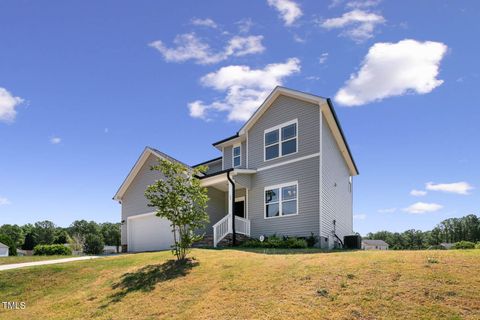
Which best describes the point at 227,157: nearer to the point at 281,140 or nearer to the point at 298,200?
the point at 281,140

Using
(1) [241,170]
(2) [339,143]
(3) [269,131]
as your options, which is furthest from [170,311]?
(2) [339,143]

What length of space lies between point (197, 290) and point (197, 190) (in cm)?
418

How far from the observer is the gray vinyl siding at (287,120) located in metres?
19.8

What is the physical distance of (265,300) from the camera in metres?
9.02

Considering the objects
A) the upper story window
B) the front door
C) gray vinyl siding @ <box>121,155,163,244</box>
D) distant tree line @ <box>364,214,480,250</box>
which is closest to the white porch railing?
the front door

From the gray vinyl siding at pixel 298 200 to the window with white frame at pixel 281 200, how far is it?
221 millimetres

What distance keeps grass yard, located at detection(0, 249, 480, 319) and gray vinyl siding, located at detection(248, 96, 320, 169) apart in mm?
7663

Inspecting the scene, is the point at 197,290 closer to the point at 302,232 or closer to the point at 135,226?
the point at 302,232

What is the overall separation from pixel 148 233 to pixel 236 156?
7.48 meters

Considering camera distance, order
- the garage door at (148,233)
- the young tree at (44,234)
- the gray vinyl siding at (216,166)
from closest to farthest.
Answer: the garage door at (148,233)
the gray vinyl siding at (216,166)
the young tree at (44,234)

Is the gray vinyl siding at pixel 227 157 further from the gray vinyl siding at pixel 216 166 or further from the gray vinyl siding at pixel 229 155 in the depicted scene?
the gray vinyl siding at pixel 216 166

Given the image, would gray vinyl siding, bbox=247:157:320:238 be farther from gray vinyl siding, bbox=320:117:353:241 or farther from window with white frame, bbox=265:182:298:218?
gray vinyl siding, bbox=320:117:353:241

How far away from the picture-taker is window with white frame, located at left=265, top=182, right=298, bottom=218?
1995cm

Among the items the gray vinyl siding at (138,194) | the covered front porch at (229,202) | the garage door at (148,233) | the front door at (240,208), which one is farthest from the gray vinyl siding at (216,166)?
the garage door at (148,233)
